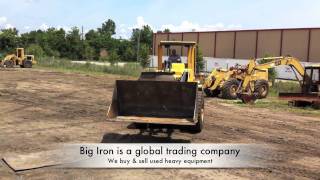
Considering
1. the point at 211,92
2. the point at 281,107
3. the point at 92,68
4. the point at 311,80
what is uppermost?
the point at 311,80

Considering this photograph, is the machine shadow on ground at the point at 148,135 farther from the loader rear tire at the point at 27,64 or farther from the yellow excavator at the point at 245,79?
the loader rear tire at the point at 27,64

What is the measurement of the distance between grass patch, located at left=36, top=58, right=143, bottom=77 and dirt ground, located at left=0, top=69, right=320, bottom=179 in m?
22.6

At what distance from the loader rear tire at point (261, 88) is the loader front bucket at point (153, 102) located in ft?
44.3

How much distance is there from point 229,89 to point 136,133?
38.9 feet

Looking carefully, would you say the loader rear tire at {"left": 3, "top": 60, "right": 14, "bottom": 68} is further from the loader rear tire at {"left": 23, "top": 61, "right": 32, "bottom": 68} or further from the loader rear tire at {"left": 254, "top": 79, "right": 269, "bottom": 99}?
the loader rear tire at {"left": 254, "top": 79, "right": 269, "bottom": 99}

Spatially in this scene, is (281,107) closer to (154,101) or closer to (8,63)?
(154,101)

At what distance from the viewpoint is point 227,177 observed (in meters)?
8.23

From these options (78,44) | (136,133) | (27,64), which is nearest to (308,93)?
(136,133)

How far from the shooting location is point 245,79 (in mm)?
23453

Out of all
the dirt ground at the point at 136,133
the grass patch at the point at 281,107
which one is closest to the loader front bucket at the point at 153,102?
the dirt ground at the point at 136,133

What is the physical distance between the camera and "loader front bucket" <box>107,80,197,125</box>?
1068cm

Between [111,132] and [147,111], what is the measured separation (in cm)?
170

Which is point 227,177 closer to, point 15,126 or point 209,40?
point 15,126

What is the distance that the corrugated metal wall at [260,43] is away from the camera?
4531cm
